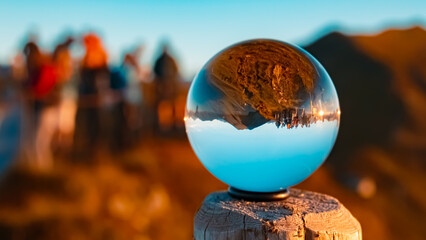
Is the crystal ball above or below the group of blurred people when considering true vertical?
above

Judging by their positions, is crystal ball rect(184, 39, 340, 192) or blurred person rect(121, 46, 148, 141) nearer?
crystal ball rect(184, 39, 340, 192)

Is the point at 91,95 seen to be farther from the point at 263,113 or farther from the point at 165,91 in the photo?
the point at 263,113

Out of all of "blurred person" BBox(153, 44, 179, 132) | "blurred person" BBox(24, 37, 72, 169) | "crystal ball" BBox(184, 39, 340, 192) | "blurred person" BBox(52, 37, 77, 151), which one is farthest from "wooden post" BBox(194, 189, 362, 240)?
"blurred person" BBox(153, 44, 179, 132)

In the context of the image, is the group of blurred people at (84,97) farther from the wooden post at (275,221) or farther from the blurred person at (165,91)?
the wooden post at (275,221)

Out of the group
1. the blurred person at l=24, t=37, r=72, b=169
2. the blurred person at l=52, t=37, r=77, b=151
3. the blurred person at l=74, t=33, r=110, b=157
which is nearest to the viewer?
the blurred person at l=24, t=37, r=72, b=169

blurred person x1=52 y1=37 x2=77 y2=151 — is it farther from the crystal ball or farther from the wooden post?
the wooden post

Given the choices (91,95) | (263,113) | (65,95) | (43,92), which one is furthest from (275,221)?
(65,95)

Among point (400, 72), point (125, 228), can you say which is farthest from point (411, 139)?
point (125, 228)
